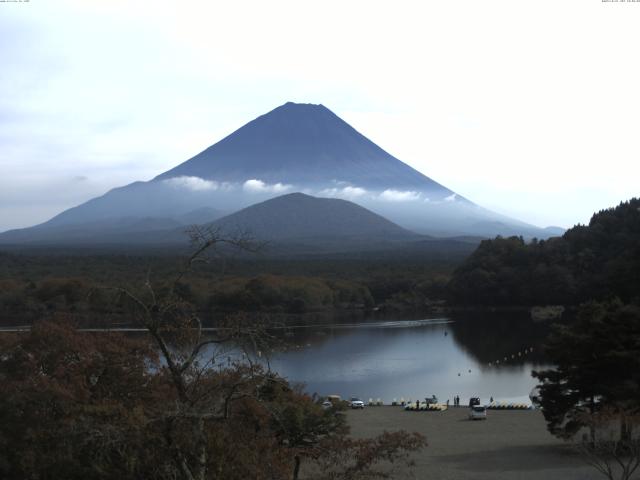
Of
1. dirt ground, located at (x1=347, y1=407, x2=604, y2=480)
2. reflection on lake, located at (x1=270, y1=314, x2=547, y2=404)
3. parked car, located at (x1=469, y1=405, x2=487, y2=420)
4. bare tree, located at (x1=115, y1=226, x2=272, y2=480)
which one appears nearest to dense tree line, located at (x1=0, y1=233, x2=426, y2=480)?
bare tree, located at (x1=115, y1=226, x2=272, y2=480)

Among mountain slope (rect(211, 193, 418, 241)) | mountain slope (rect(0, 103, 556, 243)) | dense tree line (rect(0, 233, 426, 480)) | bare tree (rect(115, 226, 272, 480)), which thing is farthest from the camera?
mountain slope (rect(0, 103, 556, 243))

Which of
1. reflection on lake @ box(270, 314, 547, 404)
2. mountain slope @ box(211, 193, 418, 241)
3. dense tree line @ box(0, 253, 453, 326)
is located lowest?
reflection on lake @ box(270, 314, 547, 404)

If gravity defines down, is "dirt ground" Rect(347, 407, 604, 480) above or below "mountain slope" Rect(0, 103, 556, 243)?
below

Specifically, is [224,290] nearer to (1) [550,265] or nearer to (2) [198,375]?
(1) [550,265]

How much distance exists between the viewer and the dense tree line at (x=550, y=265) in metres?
41.0

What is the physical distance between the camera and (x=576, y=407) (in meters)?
11.9

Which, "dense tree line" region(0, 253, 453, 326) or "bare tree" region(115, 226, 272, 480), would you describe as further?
"dense tree line" region(0, 253, 453, 326)

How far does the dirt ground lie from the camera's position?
422 inches

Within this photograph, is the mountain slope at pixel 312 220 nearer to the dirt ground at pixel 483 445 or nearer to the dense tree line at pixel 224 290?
the dense tree line at pixel 224 290

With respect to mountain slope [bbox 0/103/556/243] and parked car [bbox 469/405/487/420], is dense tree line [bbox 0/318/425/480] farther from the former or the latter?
mountain slope [bbox 0/103/556/243]

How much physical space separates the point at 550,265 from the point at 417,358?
18.0m

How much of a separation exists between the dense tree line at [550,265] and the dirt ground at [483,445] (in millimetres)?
24902

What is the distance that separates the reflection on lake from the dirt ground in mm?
3005

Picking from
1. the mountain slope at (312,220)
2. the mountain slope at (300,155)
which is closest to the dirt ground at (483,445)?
the mountain slope at (312,220)
